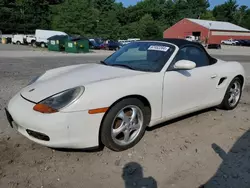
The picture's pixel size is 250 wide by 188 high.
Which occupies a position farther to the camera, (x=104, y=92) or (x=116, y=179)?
(x=104, y=92)

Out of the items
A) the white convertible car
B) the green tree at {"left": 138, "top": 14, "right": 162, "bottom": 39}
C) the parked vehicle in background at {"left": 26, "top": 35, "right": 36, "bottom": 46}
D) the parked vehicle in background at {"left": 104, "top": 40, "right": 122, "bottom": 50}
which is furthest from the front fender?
the green tree at {"left": 138, "top": 14, "right": 162, "bottom": 39}

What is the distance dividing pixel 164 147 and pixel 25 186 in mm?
1750

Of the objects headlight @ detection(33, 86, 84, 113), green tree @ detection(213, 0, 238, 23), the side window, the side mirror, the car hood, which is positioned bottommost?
headlight @ detection(33, 86, 84, 113)

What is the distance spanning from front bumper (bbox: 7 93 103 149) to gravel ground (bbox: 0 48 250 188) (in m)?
0.29

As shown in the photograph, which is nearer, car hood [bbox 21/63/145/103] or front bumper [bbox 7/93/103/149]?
front bumper [bbox 7/93/103/149]

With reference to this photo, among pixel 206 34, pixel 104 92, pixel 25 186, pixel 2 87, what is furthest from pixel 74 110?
pixel 206 34

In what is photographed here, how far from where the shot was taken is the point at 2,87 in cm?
668

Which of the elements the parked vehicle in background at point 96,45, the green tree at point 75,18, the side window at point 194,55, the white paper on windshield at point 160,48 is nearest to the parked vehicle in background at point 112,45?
the parked vehicle in background at point 96,45

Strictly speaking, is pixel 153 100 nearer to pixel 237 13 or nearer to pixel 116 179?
pixel 116 179

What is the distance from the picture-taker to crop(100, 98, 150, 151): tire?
304cm

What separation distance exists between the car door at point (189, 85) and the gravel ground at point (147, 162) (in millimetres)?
400

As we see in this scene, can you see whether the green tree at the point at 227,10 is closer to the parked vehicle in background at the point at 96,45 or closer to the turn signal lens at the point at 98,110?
the parked vehicle in background at the point at 96,45

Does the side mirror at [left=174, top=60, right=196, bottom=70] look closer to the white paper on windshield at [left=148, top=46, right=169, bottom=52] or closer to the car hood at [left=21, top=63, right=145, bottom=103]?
the white paper on windshield at [left=148, top=46, right=169, bottom=52]

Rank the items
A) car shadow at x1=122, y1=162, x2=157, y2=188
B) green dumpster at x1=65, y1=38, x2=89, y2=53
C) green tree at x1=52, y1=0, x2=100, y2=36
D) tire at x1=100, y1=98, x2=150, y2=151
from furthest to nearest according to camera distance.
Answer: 1. green tree at x1=52, y1=0, x2=100, y2=36
2. green dumpster at x1=65, y1=38, x2=89, y2=53
3. tire at x1=100, y1=98, x2=150, y2=151
4. car shadow at x1=122, y1=162, x2=157, y2=188
